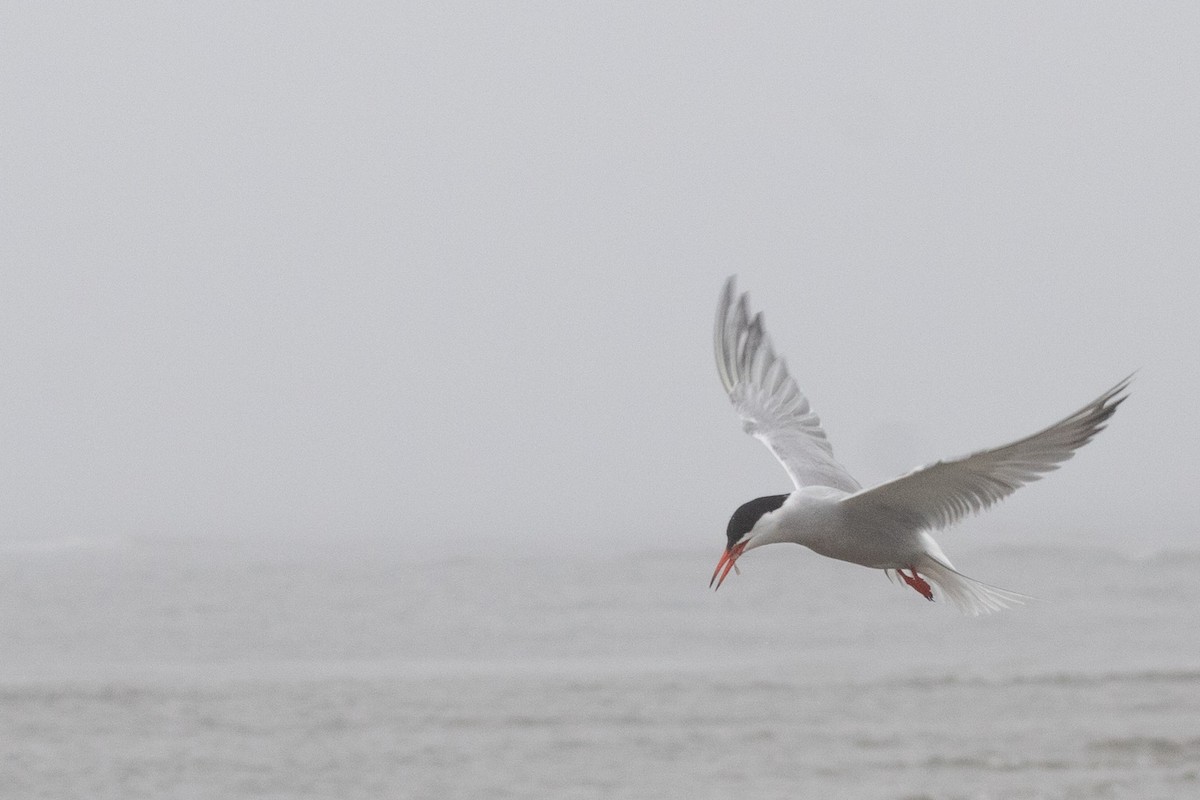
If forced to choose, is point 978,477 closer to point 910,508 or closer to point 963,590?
point 910,508

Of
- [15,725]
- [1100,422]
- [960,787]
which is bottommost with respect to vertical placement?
[960,787]

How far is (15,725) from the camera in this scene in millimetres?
14438

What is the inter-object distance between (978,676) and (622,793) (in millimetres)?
4987

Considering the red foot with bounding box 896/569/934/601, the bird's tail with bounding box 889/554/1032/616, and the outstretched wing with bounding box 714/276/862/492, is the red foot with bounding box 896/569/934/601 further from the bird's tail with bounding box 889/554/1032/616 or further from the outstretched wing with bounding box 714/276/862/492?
the outstretched wing with bounding box 714/276/862/492

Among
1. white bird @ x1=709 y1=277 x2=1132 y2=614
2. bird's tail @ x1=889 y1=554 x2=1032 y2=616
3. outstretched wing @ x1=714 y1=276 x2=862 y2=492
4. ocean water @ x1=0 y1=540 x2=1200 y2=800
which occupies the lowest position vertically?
ocean water @ x1=0 y1=540 x2=1200 y2=800

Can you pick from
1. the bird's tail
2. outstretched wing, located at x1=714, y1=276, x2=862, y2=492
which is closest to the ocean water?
outstretched wing, located at x1=714, y1=276, x2=862, y2=492

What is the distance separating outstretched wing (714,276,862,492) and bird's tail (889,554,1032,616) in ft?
3.44

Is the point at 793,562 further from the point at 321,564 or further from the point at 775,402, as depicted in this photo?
the point at 775,402

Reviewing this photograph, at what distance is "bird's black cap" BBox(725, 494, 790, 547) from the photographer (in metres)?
6.67

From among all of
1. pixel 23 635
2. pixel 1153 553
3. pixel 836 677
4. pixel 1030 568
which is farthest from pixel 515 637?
pixel 1153 553

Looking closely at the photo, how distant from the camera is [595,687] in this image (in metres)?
15.7

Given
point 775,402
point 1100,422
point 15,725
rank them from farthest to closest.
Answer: point 15,725 → point 775,402 → point 1100,422

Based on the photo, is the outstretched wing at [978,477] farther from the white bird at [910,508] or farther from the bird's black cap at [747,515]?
the bird's black cap at [747,515]

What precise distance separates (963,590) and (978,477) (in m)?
1.07
